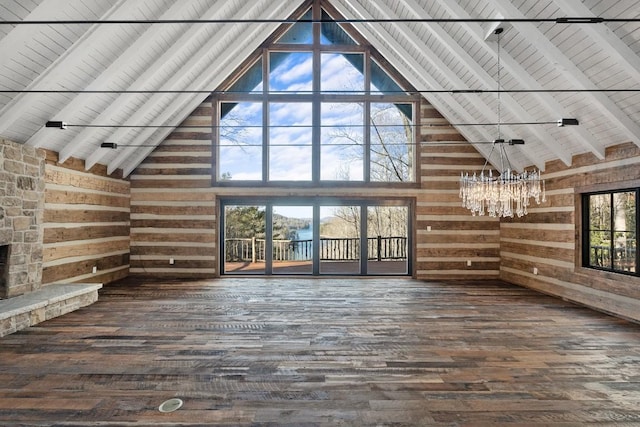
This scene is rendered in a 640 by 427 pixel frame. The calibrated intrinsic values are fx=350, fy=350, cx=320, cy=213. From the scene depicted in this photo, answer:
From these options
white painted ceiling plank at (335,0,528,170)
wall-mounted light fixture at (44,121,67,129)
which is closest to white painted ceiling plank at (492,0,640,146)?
white painted ceiling plank at (335,0,528,170)

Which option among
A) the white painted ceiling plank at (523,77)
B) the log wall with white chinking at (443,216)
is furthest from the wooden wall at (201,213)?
the white painted ceiling plank at (523,77)

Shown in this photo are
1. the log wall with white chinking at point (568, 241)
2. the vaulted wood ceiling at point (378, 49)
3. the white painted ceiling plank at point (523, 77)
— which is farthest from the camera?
the log wall with white chinking at point (568, 241)

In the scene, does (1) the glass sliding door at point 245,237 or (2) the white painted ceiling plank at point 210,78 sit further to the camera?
(1) the glass sliding door at point 245,237

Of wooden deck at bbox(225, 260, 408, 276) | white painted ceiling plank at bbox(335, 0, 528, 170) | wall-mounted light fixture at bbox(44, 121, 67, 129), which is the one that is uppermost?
white painted ceiling plank at bbox(335, 0, 528, 170)

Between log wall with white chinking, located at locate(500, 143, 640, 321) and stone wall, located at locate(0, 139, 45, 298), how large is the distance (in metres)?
9.72

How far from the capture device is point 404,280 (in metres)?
8.67

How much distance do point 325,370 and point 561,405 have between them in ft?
6.96

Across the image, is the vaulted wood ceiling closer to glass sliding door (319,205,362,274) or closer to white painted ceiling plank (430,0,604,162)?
white painted ceiling plank (430,0,604,162)

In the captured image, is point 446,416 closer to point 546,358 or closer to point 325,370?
point 325,370

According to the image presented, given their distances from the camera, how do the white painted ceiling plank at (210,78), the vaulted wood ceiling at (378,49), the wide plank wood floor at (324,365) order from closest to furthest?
the wide plank wood floor at (324,365) → the vaulted wood ceiling at (378,49) → the white painted ceiling plank at (210,78)

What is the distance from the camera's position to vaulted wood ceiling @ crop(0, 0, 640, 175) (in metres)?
4.14

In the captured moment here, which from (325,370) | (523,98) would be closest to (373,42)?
(523,98)

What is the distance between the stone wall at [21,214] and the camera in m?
5.48

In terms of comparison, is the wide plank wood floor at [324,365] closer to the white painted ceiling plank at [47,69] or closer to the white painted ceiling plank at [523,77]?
the white painted ceiling plank at [523,77]
